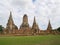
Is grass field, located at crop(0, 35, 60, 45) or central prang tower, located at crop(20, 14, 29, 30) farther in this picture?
central prang tower, located at crop(20, 14, 29, 30)

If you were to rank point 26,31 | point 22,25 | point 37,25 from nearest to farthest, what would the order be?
1. point 26,31
2. point 22,25
3. point 37,25

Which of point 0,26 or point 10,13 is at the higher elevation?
point 10,13

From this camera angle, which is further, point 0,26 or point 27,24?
point 0,26

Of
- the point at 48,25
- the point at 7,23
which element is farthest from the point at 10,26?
the point at 48,25

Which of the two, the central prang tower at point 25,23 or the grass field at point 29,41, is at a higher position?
the central prang tower at point 25,23

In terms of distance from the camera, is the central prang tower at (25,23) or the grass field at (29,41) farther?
the central prang tower at (25,23)

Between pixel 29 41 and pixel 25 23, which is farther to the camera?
pixel 25 23

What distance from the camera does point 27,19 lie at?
80.6 metres

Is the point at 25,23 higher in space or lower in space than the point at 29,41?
higher

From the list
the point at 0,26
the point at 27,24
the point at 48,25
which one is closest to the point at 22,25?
the point at 27,24

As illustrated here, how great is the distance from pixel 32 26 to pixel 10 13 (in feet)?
43.6

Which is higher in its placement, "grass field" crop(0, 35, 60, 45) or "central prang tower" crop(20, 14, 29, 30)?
"central prang tower" crop(20, 14, 29, 30)

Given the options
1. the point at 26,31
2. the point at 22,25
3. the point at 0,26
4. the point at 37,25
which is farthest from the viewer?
the point at 0,26

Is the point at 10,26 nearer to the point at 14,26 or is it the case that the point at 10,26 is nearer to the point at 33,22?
the point at 14,26
